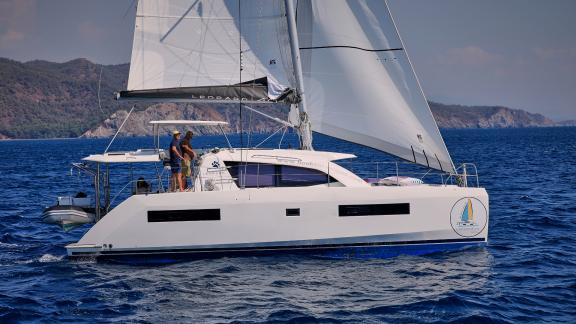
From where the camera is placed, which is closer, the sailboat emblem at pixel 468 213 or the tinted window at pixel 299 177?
the sailboat emblem at pixel 468 213

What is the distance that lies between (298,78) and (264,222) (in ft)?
11.7

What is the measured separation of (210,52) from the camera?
15.1 metres

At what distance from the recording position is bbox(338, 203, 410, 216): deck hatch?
13477 mm

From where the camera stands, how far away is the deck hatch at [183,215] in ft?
43.7

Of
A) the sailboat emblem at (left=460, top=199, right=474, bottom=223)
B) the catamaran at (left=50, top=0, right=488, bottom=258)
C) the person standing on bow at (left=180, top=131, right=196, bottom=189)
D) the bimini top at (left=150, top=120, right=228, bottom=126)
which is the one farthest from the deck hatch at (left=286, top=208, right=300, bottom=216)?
the sailboat emblem at (left=460, top=199, right=474, bottom=223)

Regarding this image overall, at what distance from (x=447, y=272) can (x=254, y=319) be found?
14.3ft

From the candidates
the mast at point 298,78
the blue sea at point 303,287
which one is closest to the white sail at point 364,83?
the mast at point 298,78

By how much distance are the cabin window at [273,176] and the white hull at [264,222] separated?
54 centimetres

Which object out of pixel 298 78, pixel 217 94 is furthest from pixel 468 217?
pixel 217 94

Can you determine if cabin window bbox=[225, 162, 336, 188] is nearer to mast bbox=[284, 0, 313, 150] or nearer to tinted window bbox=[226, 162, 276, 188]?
tinted window bbox=[226, 162, 276, 188]

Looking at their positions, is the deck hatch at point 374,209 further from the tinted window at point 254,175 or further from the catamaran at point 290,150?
the tinted window at point 254,175

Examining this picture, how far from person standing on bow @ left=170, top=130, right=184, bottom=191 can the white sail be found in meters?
3.17

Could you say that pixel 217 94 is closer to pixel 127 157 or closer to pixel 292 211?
pixel 127 157

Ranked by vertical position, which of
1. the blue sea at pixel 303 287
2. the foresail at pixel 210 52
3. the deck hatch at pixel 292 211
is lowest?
the blue sea at pixel 303 287
